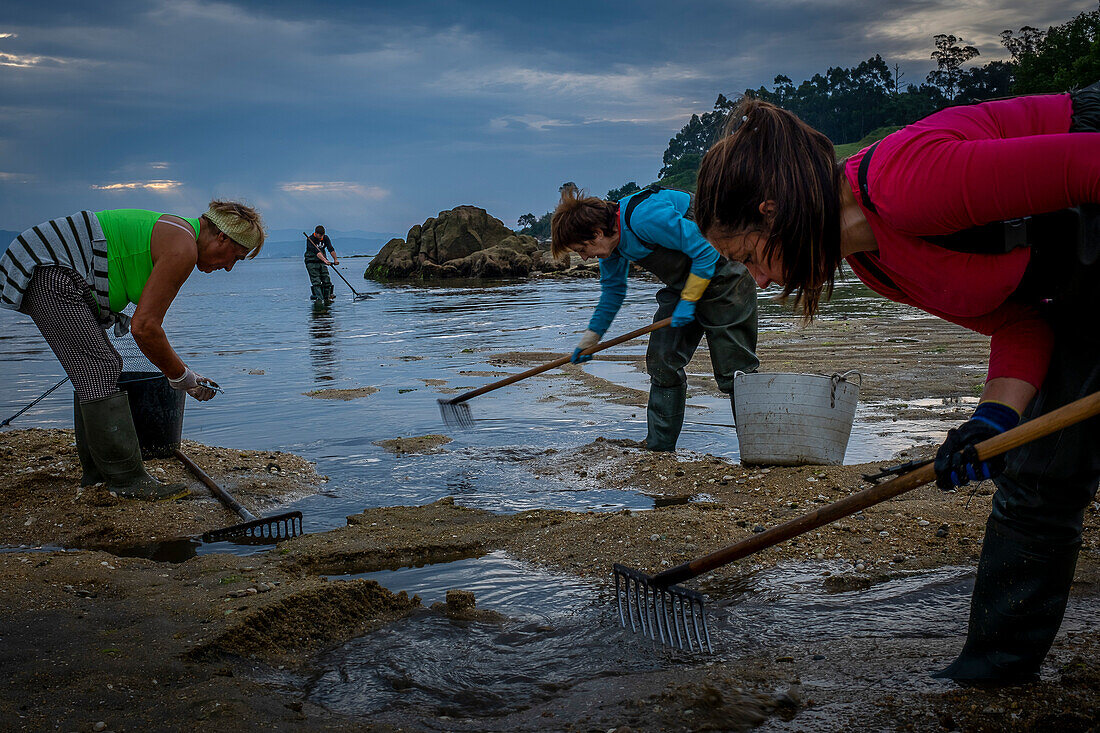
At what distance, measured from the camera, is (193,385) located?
5195 millimetres

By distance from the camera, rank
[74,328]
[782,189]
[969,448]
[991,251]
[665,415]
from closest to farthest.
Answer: [991,251] < [782,189] < [969,448] < [74,328] < [665,415]

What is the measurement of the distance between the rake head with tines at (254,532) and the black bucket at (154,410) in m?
1.60

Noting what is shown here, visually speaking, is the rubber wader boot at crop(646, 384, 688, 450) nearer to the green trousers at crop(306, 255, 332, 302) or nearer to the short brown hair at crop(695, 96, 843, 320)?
the short brown hair at crop(695, 96, 843, 320)

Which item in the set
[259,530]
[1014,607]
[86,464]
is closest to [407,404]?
[86,464]

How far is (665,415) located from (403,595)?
9.66ft

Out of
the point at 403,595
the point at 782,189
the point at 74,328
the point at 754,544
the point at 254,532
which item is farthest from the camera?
the point at 74,328

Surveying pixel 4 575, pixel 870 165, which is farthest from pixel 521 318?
pixel 870 165

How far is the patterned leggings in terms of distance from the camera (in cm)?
479

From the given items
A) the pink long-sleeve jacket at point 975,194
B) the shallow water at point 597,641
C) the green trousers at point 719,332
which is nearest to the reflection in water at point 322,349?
the green trousers at point 719,332

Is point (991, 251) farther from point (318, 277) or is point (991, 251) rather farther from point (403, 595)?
point (318, 277)

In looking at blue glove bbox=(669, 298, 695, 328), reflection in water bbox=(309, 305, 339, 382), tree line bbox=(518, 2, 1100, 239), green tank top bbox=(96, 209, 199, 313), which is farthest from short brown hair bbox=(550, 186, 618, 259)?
tree line bbox=(518, 2, 1100, 239)

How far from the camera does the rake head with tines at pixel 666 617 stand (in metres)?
3.05

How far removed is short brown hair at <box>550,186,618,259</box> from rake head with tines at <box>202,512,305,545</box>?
239 centimetres

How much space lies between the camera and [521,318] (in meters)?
17.8
